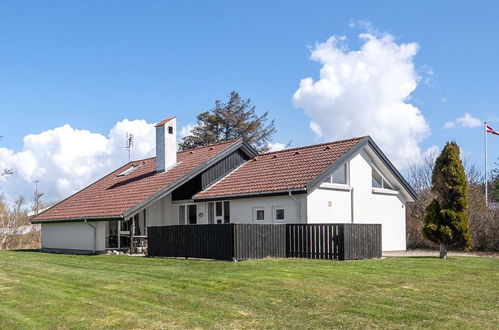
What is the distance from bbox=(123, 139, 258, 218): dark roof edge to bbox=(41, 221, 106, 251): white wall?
3.16 meters

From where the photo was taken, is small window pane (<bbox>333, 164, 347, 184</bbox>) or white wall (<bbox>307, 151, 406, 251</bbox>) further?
small window pane (<bbox>333, 164, 347, 184</bbox>)

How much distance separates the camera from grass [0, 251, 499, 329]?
9766 mm

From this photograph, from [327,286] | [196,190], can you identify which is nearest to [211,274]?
[327,286]

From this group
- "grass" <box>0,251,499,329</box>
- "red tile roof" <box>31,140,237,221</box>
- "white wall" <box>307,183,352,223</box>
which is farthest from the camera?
"red tile roof" <box>31,140,237,221</box>

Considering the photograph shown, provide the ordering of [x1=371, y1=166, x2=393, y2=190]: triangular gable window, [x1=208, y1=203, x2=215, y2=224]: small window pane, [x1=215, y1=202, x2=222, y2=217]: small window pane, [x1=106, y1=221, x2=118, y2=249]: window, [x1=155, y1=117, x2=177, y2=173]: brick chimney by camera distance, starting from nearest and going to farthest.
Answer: [x1=215, y1=202, x2=222, y2=217]: small window pane, [x1=208, y1=203, x2=215, y2=224]: small window pane, [x1=106, y1=221, x2=118, y2=249]: window, [x1=371, y1=166, x2=393, y2=190]: triangular gable window, [x1=155, y1=117, x2=177, y2=173]: brick chimney

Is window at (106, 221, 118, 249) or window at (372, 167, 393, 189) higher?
window at (372, 167, 393, 189)

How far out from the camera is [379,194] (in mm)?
27297

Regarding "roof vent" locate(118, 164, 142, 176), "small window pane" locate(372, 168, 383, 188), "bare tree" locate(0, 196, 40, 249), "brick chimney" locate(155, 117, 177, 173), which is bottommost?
→ "bare tree" locate(0, 196, 40, 249)

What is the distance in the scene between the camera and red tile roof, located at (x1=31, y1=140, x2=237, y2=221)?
2578cm

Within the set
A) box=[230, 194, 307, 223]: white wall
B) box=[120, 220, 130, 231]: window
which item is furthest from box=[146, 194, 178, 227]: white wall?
box=[230, 194, 307, 223]: white wall

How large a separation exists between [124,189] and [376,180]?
1255 centimetres

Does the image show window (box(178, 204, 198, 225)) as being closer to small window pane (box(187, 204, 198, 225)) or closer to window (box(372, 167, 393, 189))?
small window pane (box(187, 204, 198, 225))

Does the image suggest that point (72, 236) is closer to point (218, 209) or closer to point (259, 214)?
point (218, 209)

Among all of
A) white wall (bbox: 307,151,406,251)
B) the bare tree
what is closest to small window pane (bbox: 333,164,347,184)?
white wall (bbox: 307,151,406,251)
